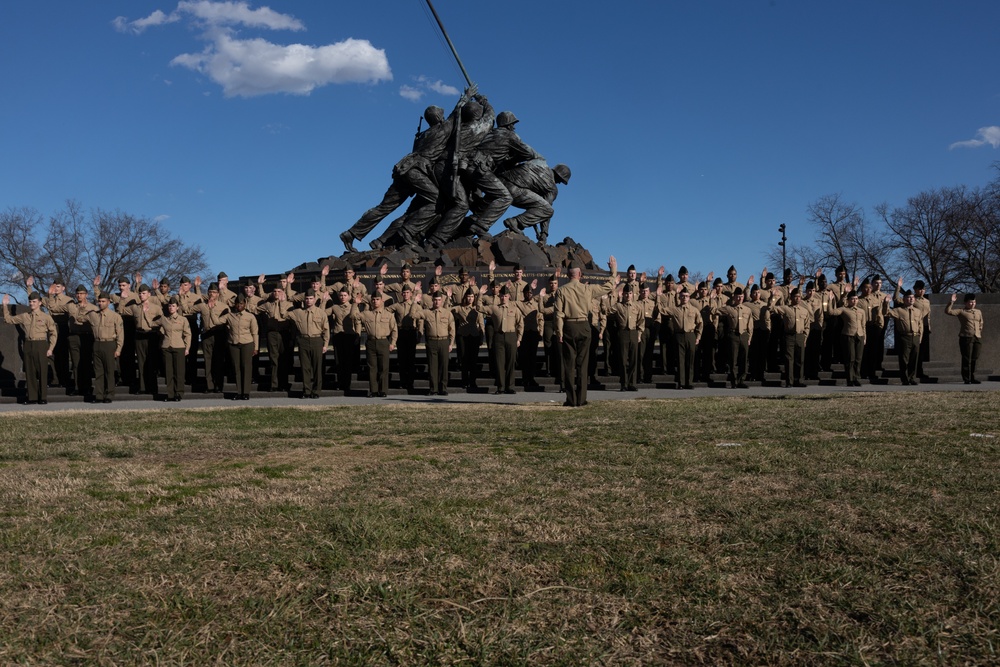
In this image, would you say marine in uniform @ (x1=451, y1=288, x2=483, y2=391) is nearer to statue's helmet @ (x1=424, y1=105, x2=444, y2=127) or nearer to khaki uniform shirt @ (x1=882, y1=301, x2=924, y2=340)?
khaki uniform shirt @ (x1=882, y1=301, x2=924, y2=340)

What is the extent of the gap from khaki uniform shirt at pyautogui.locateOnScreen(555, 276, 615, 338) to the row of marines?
2.75 meters

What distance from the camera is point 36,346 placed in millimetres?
14211

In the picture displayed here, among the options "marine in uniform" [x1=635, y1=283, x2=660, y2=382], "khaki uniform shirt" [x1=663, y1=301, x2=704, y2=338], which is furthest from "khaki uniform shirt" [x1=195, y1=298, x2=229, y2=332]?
"khaki uniform shirt" [x1=663, y1=301, x2=704, y2=338]

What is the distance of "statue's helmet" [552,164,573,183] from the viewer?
95.7 ft

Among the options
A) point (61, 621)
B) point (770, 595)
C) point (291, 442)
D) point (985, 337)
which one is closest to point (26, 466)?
point (291, 442)

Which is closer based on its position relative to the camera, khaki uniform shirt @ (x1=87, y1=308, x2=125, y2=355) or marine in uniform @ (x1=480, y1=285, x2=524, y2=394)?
khaki uniform shirt @ (x1=87, y1=308, x2=125, y2=355)

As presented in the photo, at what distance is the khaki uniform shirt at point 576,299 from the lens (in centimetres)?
1112

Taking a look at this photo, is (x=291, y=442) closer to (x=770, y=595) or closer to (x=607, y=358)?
(x=770, y=595)

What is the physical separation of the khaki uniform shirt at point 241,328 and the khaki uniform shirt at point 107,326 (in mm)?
1848

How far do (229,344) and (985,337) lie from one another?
53.5 feet

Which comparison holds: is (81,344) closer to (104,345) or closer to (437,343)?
(104,345)

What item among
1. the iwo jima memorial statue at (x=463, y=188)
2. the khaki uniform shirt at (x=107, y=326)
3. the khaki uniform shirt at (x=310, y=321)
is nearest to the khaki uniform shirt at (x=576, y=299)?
the khaki uniform shirt at (x=310, y=321)

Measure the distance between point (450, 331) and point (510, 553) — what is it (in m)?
11.4

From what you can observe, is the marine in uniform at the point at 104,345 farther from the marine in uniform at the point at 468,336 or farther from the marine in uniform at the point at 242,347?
the marine in uniform at the point at 468,336
